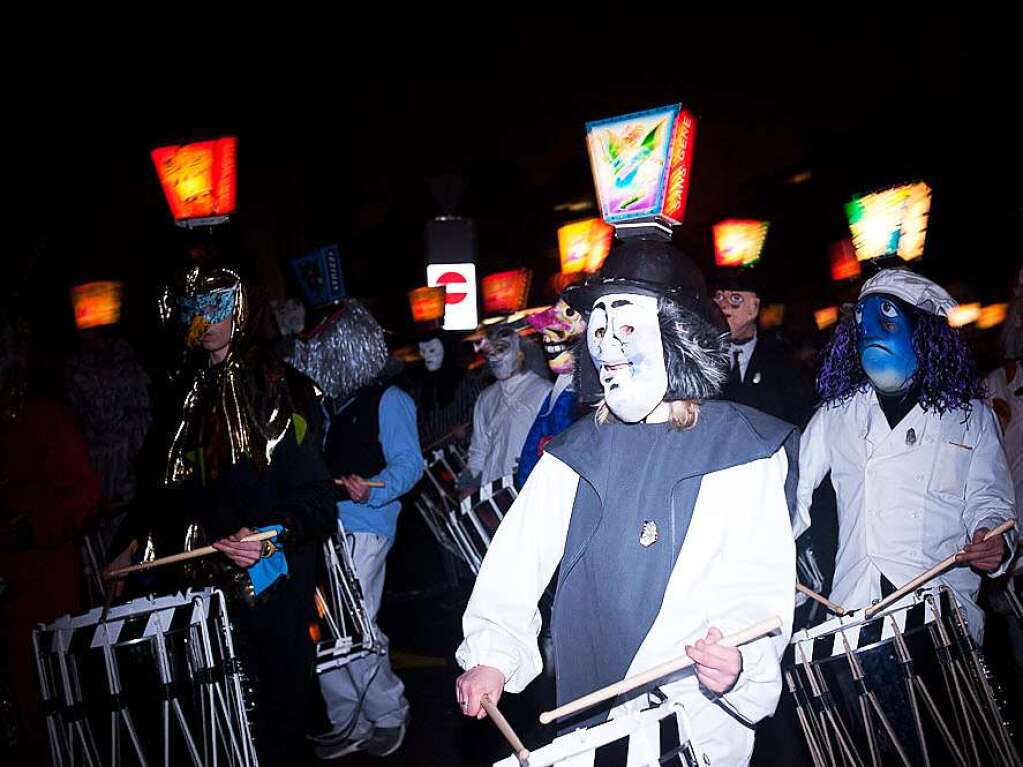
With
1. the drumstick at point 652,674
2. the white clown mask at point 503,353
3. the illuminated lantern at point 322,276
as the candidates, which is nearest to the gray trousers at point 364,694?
the illuminated lantern at point 322,276

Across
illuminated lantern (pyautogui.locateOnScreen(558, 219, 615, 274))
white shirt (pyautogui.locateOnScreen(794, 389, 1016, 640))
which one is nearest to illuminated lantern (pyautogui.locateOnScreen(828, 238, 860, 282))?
illuminated lantern (pyautogui.locateOnScreen(558, 219, 615, 274))

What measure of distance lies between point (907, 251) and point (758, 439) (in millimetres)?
2468

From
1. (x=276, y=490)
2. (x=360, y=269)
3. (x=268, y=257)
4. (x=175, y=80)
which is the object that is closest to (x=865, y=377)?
(x=276, y=490)

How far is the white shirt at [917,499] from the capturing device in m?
4.11

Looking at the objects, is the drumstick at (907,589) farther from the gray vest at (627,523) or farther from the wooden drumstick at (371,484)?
the wooden drumstick at (371,484)

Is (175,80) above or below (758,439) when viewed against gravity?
above

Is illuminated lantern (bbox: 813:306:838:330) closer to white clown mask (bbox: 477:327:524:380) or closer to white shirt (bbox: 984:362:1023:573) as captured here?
white clown mask (bbox: 477:327:524:380)

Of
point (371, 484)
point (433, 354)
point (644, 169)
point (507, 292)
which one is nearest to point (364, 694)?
point (371, 484)

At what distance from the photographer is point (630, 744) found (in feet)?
7.69

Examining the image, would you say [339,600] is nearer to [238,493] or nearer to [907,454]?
[238,493]

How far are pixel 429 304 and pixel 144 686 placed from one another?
11645mm

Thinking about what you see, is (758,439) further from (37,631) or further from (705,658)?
(37,631)

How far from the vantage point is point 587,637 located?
2906mm

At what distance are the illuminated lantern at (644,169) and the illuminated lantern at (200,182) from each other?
2.36 metres
